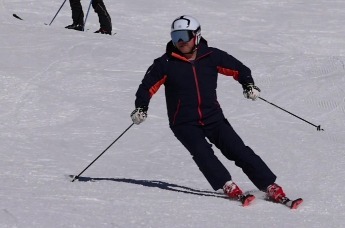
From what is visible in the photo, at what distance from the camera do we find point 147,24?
17453 millimetres

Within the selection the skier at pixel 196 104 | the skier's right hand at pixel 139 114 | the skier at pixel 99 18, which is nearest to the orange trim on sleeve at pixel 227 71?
the skier at pixel 196 104

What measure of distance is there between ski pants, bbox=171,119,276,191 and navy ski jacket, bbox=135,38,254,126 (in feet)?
0.25

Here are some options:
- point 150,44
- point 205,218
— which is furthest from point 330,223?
point 150,44

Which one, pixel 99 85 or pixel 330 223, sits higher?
pixel 330 223

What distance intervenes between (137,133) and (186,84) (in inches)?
110

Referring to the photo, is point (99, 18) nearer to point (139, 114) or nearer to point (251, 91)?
point (251, 91)

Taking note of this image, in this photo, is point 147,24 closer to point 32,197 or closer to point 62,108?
point 62,108

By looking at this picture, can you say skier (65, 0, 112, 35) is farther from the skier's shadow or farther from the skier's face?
the skier's face

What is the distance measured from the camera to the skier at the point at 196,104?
5992 millimetres

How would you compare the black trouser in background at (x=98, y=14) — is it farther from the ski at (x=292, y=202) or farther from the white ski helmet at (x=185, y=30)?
the ski at (x=292, y=202)

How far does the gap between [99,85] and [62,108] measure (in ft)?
4.08

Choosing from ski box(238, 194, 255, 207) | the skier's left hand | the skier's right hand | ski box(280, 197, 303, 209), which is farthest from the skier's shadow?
the skier's left hand

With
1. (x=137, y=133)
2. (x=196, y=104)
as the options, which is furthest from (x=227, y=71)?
(x=137, y=133)

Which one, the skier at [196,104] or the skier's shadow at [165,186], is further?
the skier's shadow at [165,186]
